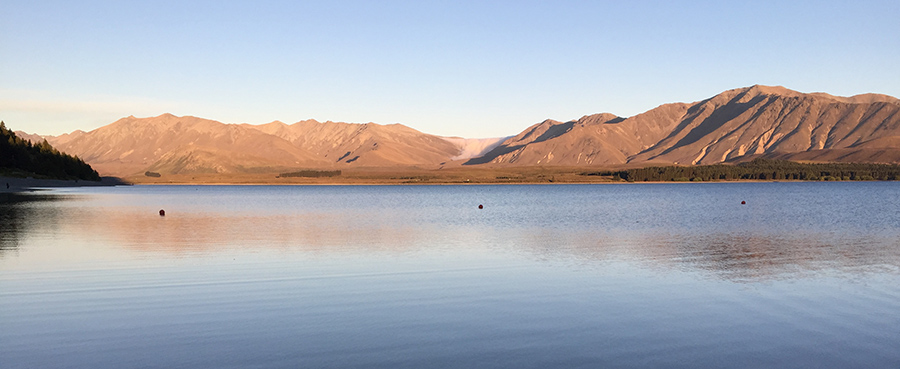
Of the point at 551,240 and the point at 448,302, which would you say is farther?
the point at 551,240

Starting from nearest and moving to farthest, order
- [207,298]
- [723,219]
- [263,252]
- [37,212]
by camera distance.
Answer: [207,298] < [263,252] < [723,219] < [37,212]

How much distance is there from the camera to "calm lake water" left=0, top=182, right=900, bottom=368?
49.8 ft

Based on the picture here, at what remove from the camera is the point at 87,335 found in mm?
16859

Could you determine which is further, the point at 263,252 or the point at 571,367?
the point at 263,252

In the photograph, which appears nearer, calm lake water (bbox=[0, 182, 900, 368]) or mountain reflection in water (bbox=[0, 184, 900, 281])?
calm lake water (bbox=[0, 182, 900, 368])

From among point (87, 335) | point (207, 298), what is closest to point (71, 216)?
point (207, 298)

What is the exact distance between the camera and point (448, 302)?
21547mm

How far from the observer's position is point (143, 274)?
89.9 feet

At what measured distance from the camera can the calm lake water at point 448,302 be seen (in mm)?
15180

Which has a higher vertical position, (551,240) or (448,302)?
(448,302)

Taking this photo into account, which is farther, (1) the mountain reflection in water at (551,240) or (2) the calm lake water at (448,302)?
(1) the mountain reflection in water at (551,240)

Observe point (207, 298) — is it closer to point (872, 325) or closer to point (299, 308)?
point (299, 308)

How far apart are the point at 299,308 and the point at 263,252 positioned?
16.0 m

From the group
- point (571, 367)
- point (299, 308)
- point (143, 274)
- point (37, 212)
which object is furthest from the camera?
point (37, 212)
